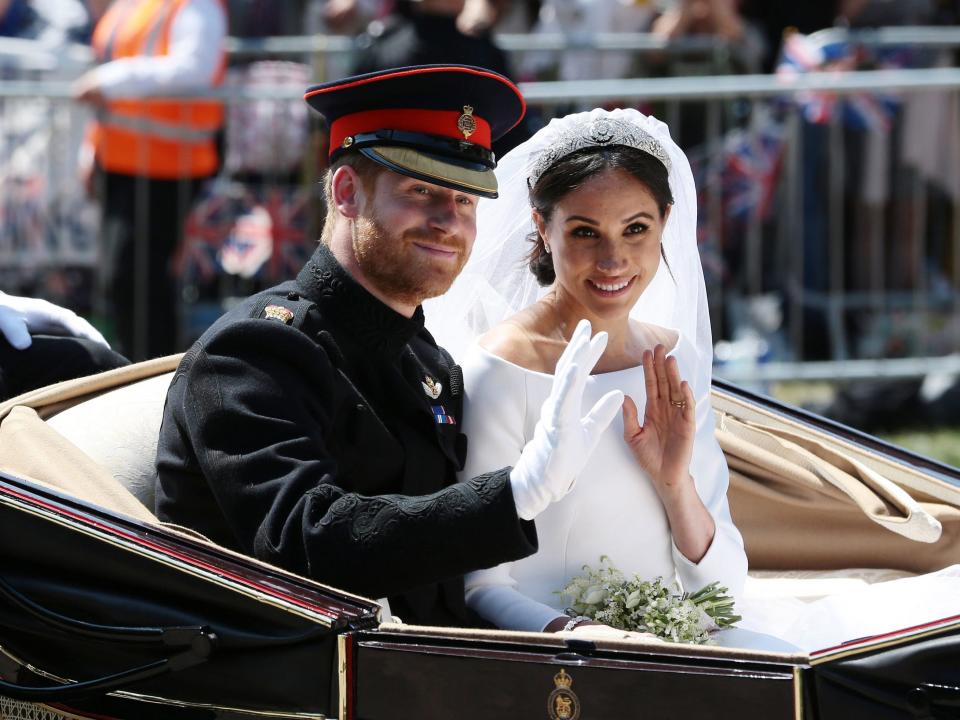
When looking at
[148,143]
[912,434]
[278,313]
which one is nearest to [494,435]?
[278,313]

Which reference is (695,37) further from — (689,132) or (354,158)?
(354,158)

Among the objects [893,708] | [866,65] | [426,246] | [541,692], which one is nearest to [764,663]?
[893,708]

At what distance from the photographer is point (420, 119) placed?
108 inches

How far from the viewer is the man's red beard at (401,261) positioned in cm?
270

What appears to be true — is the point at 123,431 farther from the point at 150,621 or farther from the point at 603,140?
the point at 603,140

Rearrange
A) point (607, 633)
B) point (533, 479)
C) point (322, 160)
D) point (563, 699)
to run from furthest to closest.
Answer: point (322, 160), point (607, 633), point (533, 479), point (563, 699)

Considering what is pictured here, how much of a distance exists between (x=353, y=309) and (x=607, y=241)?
0.52 meters

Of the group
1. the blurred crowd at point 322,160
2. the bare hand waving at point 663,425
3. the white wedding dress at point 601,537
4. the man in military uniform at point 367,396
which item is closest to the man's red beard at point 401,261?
the man in military uniform at point 367,396

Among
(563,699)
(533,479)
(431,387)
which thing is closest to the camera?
(563,699)

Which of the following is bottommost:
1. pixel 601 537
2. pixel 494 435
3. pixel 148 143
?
pixel 601 537

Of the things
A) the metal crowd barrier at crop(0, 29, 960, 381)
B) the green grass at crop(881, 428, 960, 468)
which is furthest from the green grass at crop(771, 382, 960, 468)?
the metal crowd barrier at crop(0, 29, 960, 381)

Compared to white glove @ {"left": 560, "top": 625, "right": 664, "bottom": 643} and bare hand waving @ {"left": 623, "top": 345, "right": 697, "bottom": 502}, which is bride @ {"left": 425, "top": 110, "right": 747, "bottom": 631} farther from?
white glove @ {"left": 560, "top": 625, "right": 664, "bottom": 643}

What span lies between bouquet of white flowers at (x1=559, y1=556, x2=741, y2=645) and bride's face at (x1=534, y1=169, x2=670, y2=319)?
0.50m

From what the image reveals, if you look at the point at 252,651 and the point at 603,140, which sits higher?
the point at 603,140
